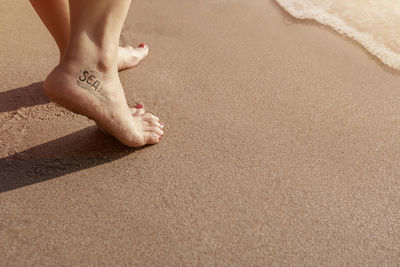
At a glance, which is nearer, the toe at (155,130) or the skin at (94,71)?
the skin at (94,71)

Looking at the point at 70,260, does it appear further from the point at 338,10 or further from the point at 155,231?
the point at 338,10

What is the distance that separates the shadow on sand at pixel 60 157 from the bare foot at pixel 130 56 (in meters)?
0.38

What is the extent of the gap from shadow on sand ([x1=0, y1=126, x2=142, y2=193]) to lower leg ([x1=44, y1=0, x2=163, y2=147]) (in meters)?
0.09

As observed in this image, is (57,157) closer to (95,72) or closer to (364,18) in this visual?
(95,72)

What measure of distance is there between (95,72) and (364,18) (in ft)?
5.81

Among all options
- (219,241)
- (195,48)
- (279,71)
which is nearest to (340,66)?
(279,71)

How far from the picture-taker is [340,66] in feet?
5.87

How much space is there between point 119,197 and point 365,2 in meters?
2.10

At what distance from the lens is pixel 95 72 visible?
3.77ft

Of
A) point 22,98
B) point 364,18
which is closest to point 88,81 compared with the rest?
point 22,98

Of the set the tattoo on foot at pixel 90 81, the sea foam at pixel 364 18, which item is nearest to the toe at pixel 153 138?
the tattoo on foot at pixel 90 81

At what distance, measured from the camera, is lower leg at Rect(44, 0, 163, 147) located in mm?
1054

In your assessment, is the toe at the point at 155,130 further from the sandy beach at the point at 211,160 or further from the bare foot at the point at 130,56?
the bare foot at the point at 130,56

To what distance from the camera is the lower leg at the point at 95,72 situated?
3.46 ft
